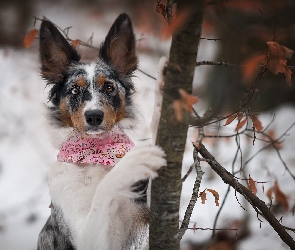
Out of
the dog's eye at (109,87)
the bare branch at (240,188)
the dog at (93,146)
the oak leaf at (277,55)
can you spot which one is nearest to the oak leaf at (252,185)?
the bare branch at (240,188)

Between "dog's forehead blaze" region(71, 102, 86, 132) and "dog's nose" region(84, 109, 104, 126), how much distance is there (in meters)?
0.07

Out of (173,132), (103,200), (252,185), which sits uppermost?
(173,132)

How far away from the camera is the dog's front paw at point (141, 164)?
2.33 metres

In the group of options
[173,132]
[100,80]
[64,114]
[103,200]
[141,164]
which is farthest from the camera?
[64,114]

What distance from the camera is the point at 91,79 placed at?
3311 mm

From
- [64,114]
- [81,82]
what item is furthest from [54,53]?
[64,114]

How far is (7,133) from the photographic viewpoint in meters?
8.98

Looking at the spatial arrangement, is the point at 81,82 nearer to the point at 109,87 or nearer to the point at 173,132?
the point at 109,87

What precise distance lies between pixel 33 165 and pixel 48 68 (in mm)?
4780

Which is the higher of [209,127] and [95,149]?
[209,127]

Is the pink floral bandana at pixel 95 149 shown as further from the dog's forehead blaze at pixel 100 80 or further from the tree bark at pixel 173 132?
the tree bark at pixel 173 132

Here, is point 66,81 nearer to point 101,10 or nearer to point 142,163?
point 142,163

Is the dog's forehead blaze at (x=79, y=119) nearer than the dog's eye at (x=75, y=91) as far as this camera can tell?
Yes

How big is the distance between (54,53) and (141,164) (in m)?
1.56
